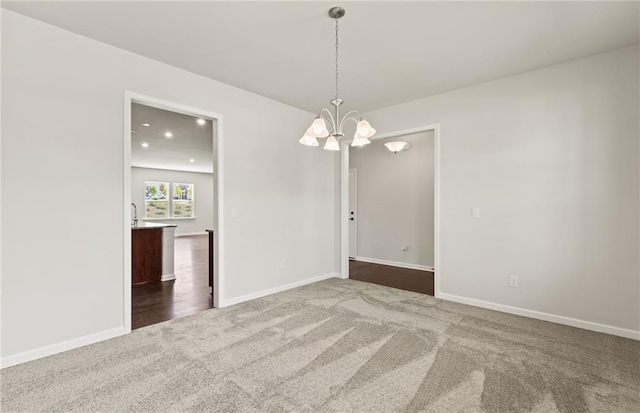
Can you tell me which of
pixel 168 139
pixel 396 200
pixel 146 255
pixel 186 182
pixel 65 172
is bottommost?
pixel 146 255

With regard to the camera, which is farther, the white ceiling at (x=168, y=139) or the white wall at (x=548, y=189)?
the white ceiling at (x=168, y=139)

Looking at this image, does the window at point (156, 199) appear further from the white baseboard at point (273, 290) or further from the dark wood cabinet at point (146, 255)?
the white baseboard at point (273, 290)

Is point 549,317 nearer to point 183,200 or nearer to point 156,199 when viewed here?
point 156,199

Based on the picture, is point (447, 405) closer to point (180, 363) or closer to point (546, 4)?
point (180, 363)

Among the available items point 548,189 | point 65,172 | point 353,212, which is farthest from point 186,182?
point 548,189

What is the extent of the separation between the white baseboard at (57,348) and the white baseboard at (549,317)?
12.3ft

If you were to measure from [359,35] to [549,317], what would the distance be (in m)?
3.48

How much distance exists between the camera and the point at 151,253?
4906 mm

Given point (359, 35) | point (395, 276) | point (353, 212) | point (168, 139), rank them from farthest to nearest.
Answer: point (353, 212) → point (168, 139) → point (395, 276) → point (359, 35)

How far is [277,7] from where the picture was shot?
227 cm

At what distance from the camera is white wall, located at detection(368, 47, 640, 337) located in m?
2.87

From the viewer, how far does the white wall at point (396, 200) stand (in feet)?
19.2

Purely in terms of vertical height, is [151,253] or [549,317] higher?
[151,253]

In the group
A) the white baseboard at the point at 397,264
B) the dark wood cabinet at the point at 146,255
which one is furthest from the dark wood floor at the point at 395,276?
the dark wood cabinet at the point at 146,255
